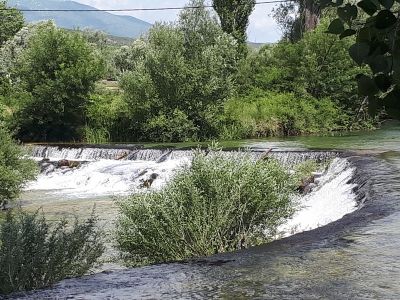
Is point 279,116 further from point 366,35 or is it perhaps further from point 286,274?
point 366,35

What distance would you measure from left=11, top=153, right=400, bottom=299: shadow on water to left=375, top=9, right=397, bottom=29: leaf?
4166 millimetres

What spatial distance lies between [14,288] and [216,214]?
3.14m

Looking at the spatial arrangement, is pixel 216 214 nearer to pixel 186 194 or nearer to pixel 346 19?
pixel 186 194

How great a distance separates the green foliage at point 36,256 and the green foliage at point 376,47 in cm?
510

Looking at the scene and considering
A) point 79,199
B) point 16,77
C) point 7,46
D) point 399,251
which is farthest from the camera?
point 7,46

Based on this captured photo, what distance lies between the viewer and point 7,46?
49.0 m

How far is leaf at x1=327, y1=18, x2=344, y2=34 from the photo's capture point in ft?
6.19

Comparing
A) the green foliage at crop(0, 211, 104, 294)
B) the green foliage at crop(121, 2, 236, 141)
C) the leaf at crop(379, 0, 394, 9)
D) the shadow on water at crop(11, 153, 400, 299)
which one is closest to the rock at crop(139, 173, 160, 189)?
the green foliage at crop(121, 2, 236, 141)

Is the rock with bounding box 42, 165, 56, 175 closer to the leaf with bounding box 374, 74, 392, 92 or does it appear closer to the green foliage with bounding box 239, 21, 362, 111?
the green foliage with bounding box 239, 21, 362, 111

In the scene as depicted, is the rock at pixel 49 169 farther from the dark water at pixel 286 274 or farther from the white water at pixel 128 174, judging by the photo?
the dark water at pixel 286 274

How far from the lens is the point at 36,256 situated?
6.67m

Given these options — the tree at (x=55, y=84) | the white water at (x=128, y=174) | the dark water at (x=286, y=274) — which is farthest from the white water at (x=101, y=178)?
the dark water at (x=286, y=274)

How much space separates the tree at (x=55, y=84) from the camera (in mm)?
32750

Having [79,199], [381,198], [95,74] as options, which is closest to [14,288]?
[381,198]
